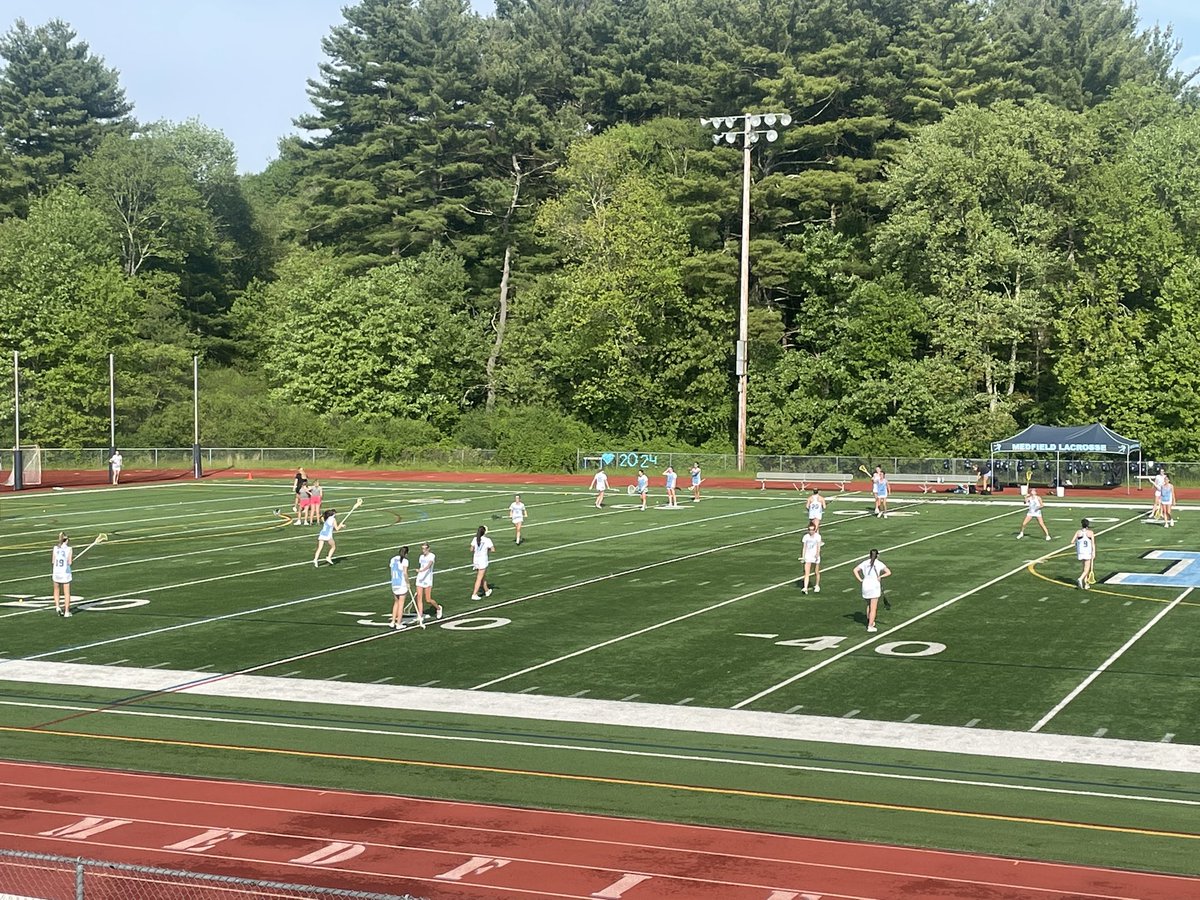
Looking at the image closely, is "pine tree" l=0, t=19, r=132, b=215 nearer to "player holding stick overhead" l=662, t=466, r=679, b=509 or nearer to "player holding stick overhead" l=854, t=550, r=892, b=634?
"player holding stick overhead" l=662, t=466, r=679, b=509

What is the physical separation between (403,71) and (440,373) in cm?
2477

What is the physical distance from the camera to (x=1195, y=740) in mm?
18312

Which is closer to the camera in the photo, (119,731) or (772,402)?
(119,731)

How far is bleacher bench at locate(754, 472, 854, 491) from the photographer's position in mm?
63688

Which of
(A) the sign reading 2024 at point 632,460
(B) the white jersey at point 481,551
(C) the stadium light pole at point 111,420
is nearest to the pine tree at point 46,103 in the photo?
(C) the stadium light pole at point 111,420

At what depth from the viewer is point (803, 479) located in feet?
211

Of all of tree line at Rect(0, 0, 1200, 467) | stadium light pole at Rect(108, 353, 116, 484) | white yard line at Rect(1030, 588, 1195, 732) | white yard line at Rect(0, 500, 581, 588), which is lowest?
white yard line at Rect(1030, 588, 1195, 732)

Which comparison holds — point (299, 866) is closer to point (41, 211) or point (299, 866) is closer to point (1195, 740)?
point (1195, 740)

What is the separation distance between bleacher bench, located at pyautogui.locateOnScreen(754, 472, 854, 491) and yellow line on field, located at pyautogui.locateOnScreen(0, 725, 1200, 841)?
46.5m

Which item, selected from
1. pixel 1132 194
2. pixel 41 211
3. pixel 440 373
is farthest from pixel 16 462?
pixel 1132 194

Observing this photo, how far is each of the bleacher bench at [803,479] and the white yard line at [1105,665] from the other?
108 ft

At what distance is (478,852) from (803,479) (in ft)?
169

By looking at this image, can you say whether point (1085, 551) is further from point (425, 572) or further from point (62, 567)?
point (62, 567)

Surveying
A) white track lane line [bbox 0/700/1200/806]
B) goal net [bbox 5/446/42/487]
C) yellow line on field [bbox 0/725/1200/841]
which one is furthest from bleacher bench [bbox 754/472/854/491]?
yellow line on field [bbox 0/725/1200/841]
